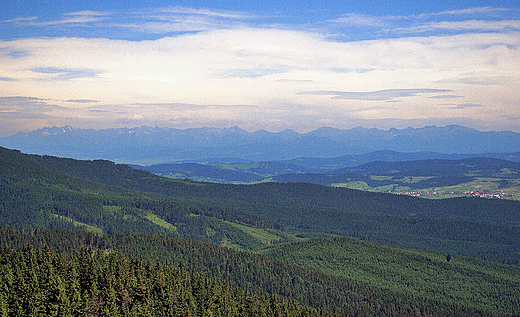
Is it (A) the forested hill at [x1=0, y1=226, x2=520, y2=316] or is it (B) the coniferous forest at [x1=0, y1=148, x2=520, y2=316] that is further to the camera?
(A) the forested hill at [x1=0, y1=226, x2=520, y2=316]

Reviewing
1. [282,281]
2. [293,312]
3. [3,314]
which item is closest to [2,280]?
[3,314]

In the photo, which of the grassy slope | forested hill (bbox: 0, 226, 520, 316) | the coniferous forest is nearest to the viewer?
the coniferous forest

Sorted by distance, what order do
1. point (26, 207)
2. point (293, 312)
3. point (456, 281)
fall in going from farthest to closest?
point (26, 207)
point (456, 281)
point (293, 312)

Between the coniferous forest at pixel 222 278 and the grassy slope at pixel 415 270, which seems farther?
the grassy slope at pixel 415 270

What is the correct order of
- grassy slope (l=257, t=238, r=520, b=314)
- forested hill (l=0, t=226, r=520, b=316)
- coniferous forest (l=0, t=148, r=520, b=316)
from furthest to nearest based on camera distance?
grassy slope (l=257, t=238, r=520, b=314)
forested hill (l=0, t=226, r=520, b=316)
coniferous forest (l=0, t=148, r=520, b=316)

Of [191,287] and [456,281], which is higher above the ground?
[191,287]

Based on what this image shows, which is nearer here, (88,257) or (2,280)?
(2,280)

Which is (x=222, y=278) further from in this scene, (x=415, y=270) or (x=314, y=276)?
(x=415, y=270)

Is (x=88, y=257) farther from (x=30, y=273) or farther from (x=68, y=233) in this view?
(x=68, y=233)
